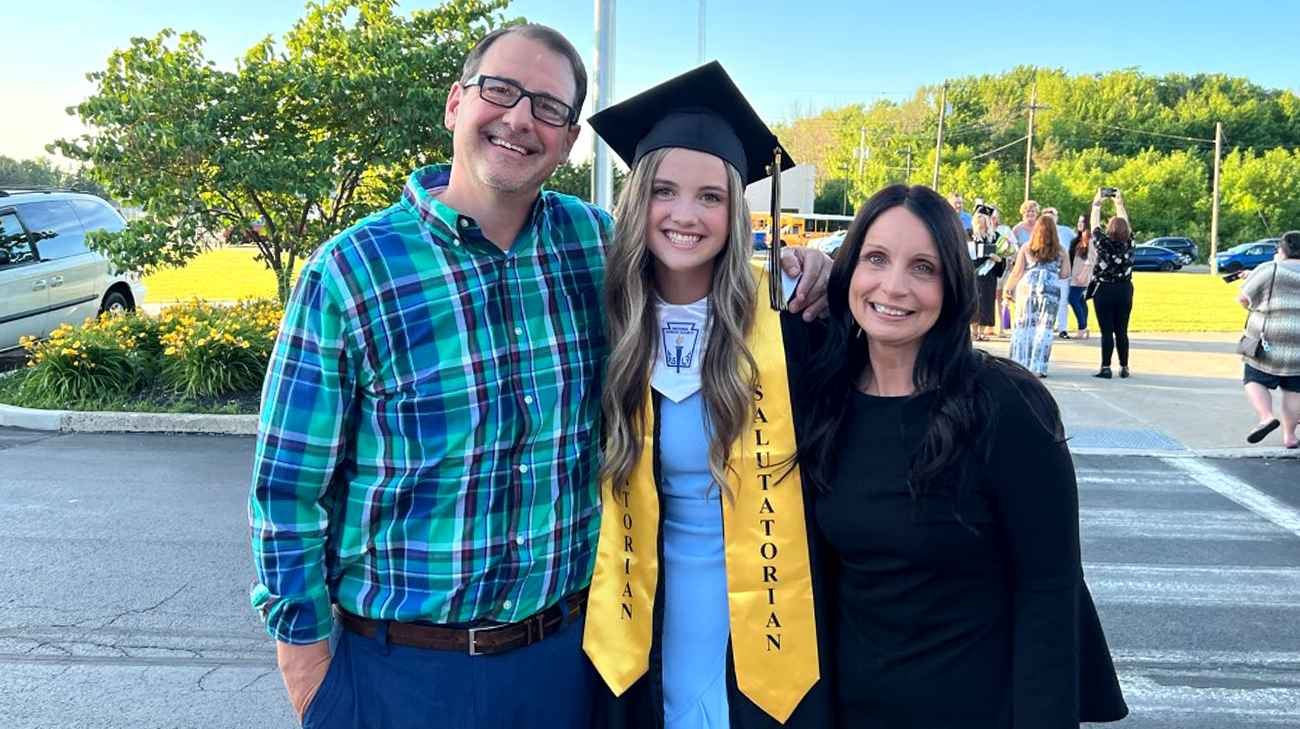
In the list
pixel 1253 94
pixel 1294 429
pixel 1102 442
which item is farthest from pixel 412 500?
pixel 1253 94

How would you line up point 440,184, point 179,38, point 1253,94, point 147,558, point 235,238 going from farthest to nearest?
point 1253,94 < point 235,238 < point 179,38 < point 147,558 < point 440,184

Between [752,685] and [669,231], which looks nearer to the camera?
[752,685]

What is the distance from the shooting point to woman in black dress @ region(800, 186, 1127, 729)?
1.73 meters

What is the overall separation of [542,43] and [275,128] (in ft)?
27.5

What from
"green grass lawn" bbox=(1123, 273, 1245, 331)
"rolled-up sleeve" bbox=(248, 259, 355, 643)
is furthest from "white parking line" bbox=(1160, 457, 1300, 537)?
"green grass lawn" bbox=(1123, 273, 1245, 331)

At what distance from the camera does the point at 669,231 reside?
2.13 metres

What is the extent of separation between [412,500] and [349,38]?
8.76 meters

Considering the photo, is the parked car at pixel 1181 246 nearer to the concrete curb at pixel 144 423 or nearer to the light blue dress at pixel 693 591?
the concrete curb at pixel 144 423

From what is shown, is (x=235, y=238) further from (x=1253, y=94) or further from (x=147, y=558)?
(x=1253, y=94)

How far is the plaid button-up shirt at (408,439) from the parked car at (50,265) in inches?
354

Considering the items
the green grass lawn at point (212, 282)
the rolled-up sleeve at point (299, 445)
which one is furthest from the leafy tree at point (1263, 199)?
the rolled-up sleeve at point (299, 445)

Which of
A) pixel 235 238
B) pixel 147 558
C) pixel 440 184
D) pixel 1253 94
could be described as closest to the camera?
pixel 440 184

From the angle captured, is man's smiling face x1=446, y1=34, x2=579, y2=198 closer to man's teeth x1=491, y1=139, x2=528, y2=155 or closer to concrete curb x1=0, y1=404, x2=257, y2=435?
man's teeth x1=491, y1=139, x2=528, y2=155

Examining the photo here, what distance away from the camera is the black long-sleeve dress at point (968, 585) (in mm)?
1730
